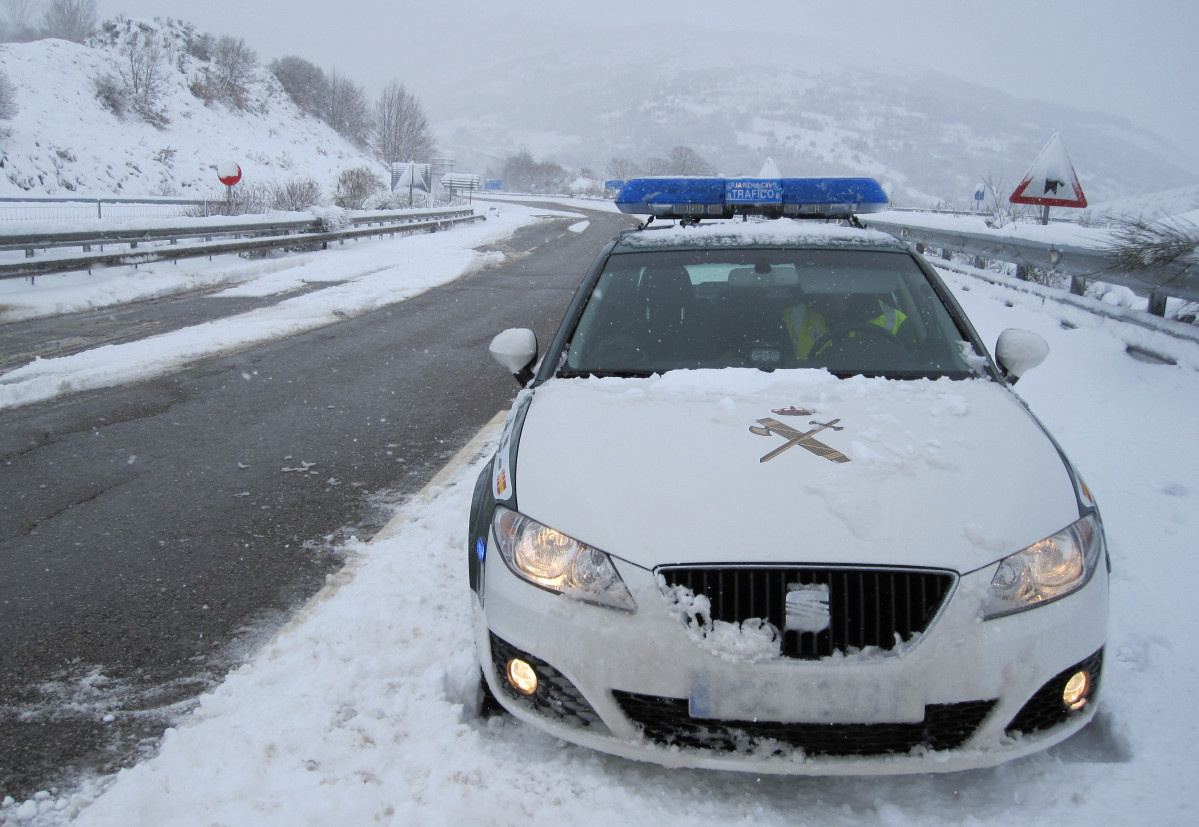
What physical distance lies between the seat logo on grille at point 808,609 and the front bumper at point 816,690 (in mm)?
84

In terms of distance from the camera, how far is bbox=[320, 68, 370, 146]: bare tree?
73688 mm

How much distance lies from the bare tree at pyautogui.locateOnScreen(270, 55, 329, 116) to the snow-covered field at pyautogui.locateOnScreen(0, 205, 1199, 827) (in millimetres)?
73149

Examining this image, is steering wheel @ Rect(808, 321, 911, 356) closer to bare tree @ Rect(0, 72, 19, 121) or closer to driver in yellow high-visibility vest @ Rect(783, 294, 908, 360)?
driver in yellow high-visibility vest @ Rect(783, 294, 908, 360)

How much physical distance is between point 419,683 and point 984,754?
159 centimetres

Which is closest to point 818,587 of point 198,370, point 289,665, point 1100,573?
point 1100,573

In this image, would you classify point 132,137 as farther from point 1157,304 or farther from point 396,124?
point 1157,304

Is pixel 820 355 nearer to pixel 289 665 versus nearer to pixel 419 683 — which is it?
pixel 419 683

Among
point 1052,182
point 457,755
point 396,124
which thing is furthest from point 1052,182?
point 396,124

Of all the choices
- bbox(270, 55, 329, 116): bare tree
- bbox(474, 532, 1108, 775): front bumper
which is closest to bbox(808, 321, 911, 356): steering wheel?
bbox(474, 532, 1108, 775): front bumper

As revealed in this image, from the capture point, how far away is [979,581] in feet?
6.80

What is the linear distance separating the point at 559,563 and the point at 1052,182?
1254 cm

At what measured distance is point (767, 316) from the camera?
3543 mm

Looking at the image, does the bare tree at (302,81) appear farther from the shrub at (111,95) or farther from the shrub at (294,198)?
the shrub at (294,198)

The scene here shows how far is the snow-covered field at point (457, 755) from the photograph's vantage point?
2.11 metres
